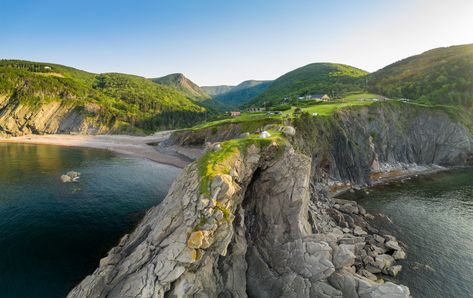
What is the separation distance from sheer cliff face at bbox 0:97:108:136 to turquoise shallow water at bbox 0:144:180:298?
7677 centimetres

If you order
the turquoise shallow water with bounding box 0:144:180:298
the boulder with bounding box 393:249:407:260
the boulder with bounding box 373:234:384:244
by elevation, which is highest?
the turquoise shallow water with bounding box 0:144:180:298

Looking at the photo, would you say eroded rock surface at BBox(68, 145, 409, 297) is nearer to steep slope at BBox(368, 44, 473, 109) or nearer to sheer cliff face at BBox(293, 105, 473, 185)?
sheer cliff face at BBox(293, 105, 473, 185)

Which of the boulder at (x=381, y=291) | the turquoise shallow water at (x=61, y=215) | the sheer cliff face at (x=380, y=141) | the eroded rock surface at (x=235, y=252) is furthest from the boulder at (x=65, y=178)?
the boulder at (x=381, y=291)

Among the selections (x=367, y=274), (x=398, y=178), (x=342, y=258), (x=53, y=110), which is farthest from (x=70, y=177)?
(x=53, y=110)

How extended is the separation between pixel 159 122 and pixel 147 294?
177 metres

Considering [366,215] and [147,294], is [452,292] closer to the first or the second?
[366,215]

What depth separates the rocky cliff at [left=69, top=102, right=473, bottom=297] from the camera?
23.9 metres

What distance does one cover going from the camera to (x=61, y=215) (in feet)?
143

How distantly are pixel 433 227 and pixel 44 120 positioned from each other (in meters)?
184

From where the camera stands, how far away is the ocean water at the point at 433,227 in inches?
1248

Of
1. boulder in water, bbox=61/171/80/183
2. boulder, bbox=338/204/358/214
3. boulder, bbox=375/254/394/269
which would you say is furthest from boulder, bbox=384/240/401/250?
boulder in water, bbox=61/171/80/183

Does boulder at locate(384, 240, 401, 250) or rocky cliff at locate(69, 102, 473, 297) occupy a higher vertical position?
rocky cliff at locate(69, 102, 473, 297)

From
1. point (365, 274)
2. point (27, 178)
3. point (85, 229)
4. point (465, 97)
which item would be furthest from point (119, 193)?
point (465, 97)

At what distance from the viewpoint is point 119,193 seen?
2176 inches
